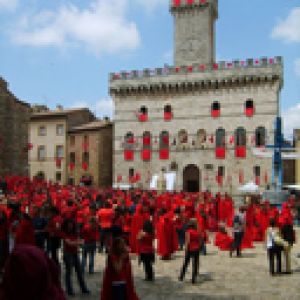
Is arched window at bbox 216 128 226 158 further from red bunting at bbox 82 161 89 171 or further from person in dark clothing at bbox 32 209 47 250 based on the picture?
person in dark clothing at bbox 32 209 47 250

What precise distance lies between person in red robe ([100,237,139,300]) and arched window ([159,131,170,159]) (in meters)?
36.7

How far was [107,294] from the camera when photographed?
19.3 ft

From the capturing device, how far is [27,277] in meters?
2.69

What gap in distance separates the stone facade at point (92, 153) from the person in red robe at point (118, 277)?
3916 cm

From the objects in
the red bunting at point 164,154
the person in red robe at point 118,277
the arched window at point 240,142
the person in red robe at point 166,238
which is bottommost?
the person in red robe at point 166,238

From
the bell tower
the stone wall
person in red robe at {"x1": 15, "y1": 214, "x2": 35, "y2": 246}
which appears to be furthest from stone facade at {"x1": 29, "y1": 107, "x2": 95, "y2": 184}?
person in red robe at {"x1": 15, "y1": 214, "x2": 35, "y2": 246}

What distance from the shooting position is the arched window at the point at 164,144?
141ft

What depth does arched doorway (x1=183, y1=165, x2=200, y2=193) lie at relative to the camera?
139ft

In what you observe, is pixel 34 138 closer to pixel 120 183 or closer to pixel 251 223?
pixel 120 183

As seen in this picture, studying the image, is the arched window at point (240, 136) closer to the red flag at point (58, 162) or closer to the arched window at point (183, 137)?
the arched window at point (183, 137)

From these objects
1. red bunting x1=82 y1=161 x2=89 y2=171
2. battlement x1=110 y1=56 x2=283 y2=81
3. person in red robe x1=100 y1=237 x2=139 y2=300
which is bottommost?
person in red robe x1=100 y1=237 x2=139 y2=300

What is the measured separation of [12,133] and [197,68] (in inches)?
765

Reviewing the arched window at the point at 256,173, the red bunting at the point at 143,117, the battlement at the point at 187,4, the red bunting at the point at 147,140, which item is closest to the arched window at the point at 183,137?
the red bunting at the point at 147,140

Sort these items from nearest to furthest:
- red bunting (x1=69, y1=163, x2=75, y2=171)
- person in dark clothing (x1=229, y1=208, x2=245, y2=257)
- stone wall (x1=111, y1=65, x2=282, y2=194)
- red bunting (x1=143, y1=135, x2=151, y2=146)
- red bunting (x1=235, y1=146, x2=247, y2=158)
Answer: person in dark clothing (x1=229, y1=208, x2=245, y2=257) → stone wall (x1=111, y1=65, x2=282, y2=194) → red bunting (x1=235, y1=146, x2=247, y2=158) → red bunting (x1=143, y1=135, x2=151, y2=146) → red bunting (x1=69, y1=163, x2=75, y2=171)
